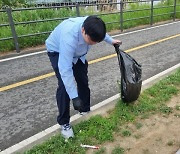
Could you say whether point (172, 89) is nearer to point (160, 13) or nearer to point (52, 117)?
point (52, 117)

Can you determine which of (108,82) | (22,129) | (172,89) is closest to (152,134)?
(172,89)

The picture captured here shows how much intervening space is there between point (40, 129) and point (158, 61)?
3815 mm

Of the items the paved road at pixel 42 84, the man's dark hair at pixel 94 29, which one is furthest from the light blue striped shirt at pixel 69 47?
the paved road at pixel 42 84

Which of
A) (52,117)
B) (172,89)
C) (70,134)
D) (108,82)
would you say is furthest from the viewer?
(108,82)

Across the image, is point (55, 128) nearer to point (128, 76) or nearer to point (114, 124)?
point (114, 124)

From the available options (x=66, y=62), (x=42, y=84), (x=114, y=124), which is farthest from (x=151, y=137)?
(x=42, y=84)

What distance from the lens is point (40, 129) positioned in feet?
12.2

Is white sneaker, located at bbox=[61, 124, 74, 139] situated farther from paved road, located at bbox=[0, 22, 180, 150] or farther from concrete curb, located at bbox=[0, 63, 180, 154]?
paved road, located at bbox=[0, 22, 180, 150]

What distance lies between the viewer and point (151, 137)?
3344 mm

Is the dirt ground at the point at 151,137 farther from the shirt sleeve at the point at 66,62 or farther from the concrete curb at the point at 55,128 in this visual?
the shirt sleeve at the point at 66,62

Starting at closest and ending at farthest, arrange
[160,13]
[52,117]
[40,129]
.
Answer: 1. [40,129]
2. [52,117]
3. [160,13]

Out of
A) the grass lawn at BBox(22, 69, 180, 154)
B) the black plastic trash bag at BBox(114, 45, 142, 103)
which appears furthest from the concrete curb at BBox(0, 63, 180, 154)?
the black plastic trash bag at BBox(114, 45, 142, 103)

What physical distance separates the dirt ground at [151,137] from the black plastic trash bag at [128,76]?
0.38m

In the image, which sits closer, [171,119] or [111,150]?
[111,150]
